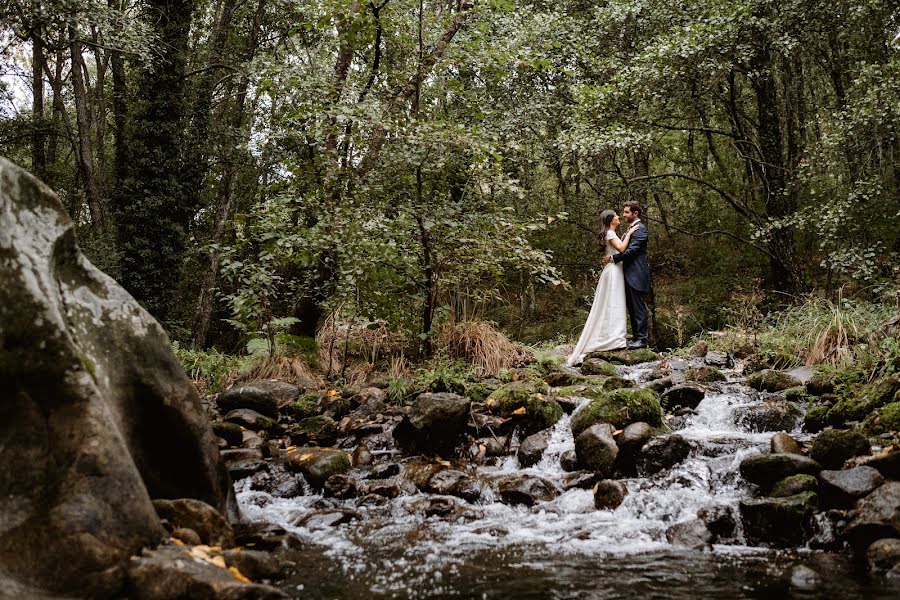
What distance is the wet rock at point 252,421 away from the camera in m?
8.17

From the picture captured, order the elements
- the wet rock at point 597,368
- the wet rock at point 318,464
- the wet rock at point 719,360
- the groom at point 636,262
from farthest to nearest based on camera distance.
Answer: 1. the groom at point 636,262
2. the wet rock at point 719,360
3. the wet rock at point 597,368
4. the wet rock at point 318,464

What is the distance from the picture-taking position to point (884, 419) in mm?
5984

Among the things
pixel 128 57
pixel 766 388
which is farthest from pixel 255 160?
pixel 766 388

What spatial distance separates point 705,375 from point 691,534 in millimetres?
4783

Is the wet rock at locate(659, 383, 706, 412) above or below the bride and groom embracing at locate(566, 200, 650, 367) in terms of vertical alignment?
below

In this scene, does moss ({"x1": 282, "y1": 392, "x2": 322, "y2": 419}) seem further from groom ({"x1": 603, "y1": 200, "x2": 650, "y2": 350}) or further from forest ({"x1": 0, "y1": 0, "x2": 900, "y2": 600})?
groom ({"x1": 603, "y1": 200, "x2": 650, "y2": 350})

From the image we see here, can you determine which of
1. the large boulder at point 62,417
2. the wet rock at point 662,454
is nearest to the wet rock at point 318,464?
the large boulder at point 62,417

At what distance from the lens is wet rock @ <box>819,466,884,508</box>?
4652mm

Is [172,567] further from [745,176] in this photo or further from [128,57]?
[745,176]

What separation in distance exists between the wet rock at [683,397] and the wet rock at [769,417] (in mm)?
624

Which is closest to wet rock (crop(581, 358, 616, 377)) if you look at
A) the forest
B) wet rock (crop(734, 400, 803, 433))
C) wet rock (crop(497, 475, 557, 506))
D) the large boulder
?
the forest

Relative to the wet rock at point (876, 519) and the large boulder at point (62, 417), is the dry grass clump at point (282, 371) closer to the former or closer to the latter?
the large boulder at point (62, 417)

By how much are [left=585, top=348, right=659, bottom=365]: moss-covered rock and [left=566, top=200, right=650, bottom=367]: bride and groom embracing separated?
186 mm

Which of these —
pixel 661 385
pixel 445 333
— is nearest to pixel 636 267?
pixel 661 385
